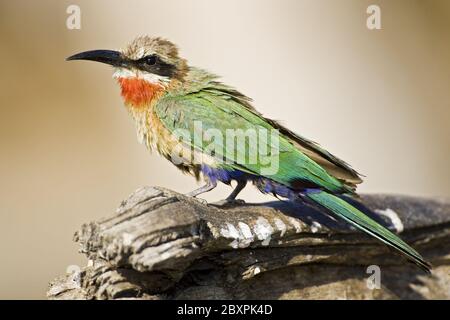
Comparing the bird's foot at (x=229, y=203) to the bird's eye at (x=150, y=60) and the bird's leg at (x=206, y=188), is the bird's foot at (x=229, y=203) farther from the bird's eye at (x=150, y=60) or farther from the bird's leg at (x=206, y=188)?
the bird's eye at (x=150, y=60)

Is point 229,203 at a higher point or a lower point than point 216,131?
lower

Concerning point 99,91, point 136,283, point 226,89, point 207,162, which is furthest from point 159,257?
point 99,91

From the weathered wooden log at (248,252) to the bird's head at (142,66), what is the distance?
4.10ft

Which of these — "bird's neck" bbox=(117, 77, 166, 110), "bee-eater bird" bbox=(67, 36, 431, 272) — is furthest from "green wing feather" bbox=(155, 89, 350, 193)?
"bird's neck" bbox=(117, 77, 166, 110)

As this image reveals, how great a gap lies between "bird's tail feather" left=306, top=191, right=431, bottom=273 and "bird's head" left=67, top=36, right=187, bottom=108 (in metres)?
1.50

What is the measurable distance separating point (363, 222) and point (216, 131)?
3.90 feet

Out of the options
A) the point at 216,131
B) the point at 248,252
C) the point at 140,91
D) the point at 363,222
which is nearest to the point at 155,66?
the point at 140,91

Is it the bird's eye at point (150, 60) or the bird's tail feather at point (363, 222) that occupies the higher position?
the bird's eye at point (150, 60)

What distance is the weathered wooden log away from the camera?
3.82m

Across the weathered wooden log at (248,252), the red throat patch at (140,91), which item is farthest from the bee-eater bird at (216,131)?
the weathered wooden log at (248,252)

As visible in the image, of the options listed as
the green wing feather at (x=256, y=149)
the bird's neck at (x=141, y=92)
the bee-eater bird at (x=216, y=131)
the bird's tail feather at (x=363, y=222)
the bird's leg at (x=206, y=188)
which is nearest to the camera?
the bird's tail feather at (x=363, y=222)

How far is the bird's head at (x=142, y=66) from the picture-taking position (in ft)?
18.2

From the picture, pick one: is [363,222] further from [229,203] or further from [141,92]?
[141,92]

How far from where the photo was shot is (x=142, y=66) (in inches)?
221
